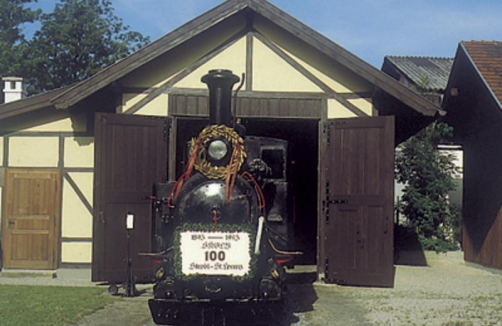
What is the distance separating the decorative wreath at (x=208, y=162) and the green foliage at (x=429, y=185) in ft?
29.6

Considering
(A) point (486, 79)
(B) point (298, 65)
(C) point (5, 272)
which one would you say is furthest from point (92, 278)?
(A) point (486, 79)

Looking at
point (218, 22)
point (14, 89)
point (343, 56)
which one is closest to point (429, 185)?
point (343, 56)

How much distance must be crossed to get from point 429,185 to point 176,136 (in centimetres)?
745

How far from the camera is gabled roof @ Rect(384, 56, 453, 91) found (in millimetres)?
26773

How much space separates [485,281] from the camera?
1124 centimetres

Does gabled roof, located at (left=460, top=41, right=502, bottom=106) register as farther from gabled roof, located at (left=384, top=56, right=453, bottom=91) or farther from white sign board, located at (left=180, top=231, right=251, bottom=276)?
gabled roof, located at (left=384, top=56, right=453, bottom=91)

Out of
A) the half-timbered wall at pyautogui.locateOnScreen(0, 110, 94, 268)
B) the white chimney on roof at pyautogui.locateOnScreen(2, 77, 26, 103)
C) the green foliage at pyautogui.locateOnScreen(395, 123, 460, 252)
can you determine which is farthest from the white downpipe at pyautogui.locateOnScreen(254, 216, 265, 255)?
the green foliage at pyautogui.locateOnScreen(395, 123, 460, 252)

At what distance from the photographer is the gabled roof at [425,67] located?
26.8 meters

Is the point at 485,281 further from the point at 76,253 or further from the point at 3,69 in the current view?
the point at 3,69

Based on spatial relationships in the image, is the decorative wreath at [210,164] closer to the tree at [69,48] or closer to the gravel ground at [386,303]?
the gravel ground at [386,303]

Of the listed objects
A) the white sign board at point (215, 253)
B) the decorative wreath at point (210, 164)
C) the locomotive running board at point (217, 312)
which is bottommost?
the locomotive running board at point (217, 312)

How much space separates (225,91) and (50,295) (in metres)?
4.00

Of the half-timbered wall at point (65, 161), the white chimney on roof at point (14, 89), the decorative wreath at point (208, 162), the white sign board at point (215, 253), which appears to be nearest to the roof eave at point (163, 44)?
the half-timbered wall at point (65, 161)

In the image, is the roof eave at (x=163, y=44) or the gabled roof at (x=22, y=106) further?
the gabled roof at (x=22, y=106)
